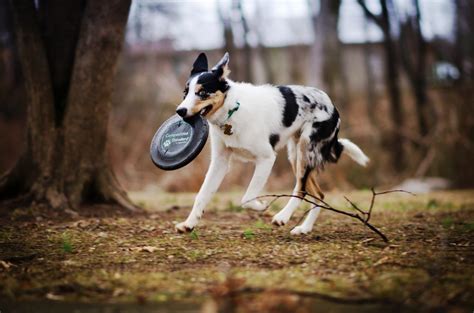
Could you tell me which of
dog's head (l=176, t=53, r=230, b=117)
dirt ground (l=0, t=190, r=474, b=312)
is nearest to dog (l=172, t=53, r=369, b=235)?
dog's head (l=176, t=53, r=230, b=117)

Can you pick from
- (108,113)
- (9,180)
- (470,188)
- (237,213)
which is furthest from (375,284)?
(470,188)

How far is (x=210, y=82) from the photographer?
5773 mm

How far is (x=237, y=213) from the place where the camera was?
8234 mm

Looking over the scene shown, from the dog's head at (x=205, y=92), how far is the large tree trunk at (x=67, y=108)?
206cm

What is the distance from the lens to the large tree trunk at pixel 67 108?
290 inches

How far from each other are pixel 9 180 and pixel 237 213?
10.9 ft

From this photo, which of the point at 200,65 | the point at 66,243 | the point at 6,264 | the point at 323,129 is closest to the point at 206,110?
the point at 200,65

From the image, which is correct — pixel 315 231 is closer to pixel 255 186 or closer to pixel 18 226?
pixel 255 186

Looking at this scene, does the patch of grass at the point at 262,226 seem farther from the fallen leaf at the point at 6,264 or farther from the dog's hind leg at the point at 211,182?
the fallen leaf at the point at 6,264

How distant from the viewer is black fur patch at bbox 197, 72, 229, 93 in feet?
18.8

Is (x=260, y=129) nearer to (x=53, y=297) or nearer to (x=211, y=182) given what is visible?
(x=211, y=182)

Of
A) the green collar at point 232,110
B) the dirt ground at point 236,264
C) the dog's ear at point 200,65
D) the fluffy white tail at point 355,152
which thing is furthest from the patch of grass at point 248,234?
the dog's ear at point 200,65

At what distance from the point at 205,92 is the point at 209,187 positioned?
110 centimetres

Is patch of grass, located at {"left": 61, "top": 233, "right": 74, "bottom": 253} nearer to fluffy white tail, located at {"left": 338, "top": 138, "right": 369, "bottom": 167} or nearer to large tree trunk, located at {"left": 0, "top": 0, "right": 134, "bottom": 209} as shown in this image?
large tree trunk, located at {"left": 0, "top": 0, "right": 134, "bottom": 209}
